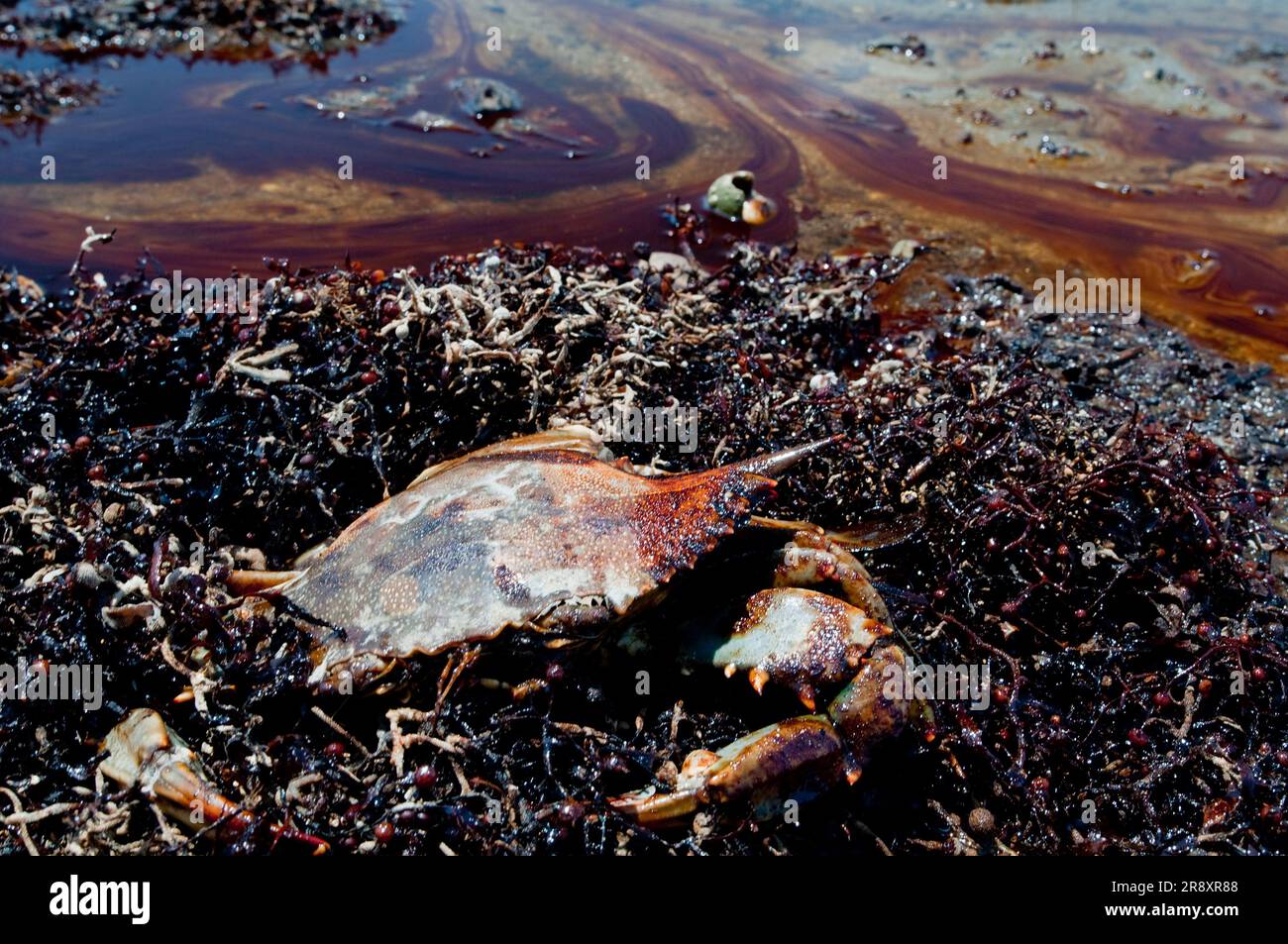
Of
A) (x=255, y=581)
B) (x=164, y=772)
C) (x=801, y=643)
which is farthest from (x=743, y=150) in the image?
(x=164, y=772)

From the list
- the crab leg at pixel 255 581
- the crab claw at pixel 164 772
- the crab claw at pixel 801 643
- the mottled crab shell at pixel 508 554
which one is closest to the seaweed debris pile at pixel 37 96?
the crab leg at pixel 255 581

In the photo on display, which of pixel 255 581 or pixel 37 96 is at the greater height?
pixel 37 96

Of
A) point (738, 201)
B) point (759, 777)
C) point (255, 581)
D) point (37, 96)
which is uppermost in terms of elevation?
point (37, 96)

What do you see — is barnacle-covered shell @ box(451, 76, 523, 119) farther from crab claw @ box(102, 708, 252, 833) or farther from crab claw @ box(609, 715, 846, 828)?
crab claw @ box(609, 715, 846, 828)

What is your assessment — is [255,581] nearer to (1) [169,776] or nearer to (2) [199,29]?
(1) [169,776]

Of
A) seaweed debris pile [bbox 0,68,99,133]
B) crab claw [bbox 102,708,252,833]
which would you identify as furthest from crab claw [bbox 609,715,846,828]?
seaweed debris pile [bbox 0,68,99,133]

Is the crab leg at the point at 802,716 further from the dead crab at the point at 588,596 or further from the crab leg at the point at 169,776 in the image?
the crab leg at the point at 169,776

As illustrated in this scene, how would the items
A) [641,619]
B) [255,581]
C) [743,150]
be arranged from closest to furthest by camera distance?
1. [641,619]
2. [255,581]
3. [743,150]
